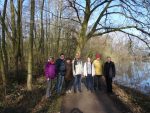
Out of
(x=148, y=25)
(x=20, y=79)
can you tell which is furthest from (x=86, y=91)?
(x=148, y=25)

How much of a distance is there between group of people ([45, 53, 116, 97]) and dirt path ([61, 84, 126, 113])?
794mm

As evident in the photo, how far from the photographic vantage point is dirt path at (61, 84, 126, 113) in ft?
44.7

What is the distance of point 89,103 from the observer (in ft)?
49.7

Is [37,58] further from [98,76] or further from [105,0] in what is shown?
[98,76]

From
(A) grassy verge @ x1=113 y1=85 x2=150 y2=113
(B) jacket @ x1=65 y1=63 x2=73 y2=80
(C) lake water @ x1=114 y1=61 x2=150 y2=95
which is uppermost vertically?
(B) jacket @ x1=65 y1=63 x2=73 y2=80

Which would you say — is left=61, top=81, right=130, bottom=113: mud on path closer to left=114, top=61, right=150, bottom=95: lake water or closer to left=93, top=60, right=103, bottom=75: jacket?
left=93, top=60, right=103, bottom=75: jacket

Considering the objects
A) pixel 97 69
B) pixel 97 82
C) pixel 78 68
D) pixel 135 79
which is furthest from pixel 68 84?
pixel 135 79

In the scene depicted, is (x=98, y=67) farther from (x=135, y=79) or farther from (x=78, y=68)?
(x=135, y=79)

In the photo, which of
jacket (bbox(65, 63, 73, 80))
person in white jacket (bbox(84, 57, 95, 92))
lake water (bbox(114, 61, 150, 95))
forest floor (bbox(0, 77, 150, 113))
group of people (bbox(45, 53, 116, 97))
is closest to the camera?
forest floor (bbox(0, 77, 150, 113))

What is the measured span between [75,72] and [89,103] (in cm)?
303

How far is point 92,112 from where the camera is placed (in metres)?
13.2

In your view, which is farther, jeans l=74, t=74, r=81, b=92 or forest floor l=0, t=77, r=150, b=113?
jeans l=74, t=74, r=81, b=92

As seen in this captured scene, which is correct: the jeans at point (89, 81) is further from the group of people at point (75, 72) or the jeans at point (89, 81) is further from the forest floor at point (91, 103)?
the forest floor at point (91, 103)

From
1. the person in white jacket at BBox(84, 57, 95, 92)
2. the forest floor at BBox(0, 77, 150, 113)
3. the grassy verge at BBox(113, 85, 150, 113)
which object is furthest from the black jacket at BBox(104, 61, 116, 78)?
the grassy verge at BBox(113, 85, 150, 113)
